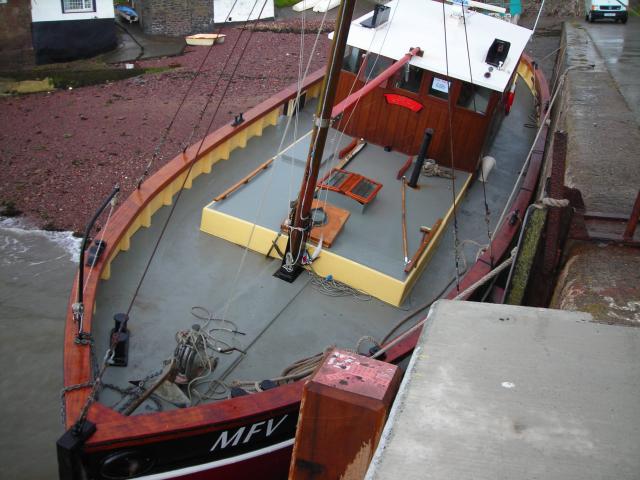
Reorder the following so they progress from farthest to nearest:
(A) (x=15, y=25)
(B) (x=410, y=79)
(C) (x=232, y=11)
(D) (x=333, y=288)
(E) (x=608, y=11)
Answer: (C) (x=232, y=11), (E) (x=608, y=11), (A) (x=15, y=25), (B) (x=410, y=79), (D) (x=333, y=288)

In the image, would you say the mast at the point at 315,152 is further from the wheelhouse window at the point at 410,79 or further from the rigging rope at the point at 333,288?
the wheelhouse window at the point at 410,79

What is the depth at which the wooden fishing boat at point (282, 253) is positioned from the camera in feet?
14.6

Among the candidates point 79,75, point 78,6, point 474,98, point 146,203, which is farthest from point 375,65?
point 78,6

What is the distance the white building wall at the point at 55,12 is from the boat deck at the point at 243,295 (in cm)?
1310

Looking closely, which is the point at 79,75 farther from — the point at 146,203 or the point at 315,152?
the point at 315,152

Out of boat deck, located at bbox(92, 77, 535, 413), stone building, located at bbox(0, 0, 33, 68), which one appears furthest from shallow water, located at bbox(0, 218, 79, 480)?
stone building, located at bbox(0, 0, 33, 68)

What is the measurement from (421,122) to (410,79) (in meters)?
0.56

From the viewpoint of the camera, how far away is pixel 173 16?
2095cm

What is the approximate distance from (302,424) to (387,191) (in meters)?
4.99

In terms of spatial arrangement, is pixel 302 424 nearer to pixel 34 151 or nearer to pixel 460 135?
pixel 460 135

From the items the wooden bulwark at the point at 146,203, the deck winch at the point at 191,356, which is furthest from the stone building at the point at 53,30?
the deck winch at the point at 191,356

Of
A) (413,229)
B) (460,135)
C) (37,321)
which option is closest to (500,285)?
(413,229)

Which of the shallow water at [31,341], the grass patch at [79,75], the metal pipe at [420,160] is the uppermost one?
the metal pipe at [420,160]

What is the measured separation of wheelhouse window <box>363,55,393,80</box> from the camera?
25.5 ft
